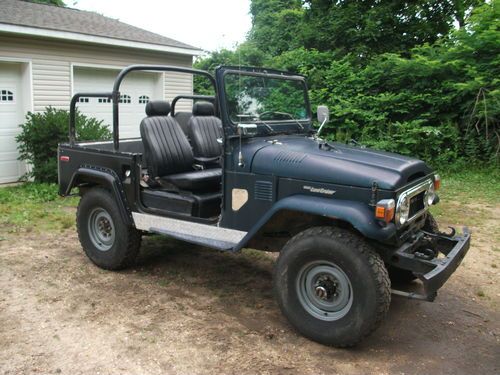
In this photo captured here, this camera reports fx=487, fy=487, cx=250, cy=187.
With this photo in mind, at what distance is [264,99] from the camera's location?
4562mm

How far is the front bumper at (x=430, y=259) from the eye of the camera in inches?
130

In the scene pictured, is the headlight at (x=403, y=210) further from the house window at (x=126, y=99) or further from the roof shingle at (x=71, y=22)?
the house window at (x=126, y=99)

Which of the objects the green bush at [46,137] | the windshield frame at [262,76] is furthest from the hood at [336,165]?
the green bush at [46,137]

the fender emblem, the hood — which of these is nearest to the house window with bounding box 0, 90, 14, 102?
the hood

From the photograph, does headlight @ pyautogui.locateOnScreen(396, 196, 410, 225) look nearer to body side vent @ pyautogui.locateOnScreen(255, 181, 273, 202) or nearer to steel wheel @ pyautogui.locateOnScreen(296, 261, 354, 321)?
steel wheel @ pyautogui.locateOnScreen(296, 261, 354, 321)

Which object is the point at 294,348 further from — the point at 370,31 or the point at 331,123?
the point at 370,31

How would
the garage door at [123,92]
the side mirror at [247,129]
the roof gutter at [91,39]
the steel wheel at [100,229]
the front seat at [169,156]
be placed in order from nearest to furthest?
the side mirror at [247,129] → the front seat at [169,156] → the steel wheel at [100,229] → the roof gutter at [91,39] → the garage door at [123,92]

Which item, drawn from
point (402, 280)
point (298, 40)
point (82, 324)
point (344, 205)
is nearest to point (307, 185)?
point (344, 205)

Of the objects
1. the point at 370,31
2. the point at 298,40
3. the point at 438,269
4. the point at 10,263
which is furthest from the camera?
the point at 298,40

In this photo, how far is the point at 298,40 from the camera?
50.6ft

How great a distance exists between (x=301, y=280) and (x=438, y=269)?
3.15ft

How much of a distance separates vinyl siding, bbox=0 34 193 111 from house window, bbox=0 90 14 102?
1.35 feet

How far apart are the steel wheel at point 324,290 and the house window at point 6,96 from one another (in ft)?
26.5

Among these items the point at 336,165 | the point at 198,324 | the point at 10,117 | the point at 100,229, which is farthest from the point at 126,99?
the point at 336,165
